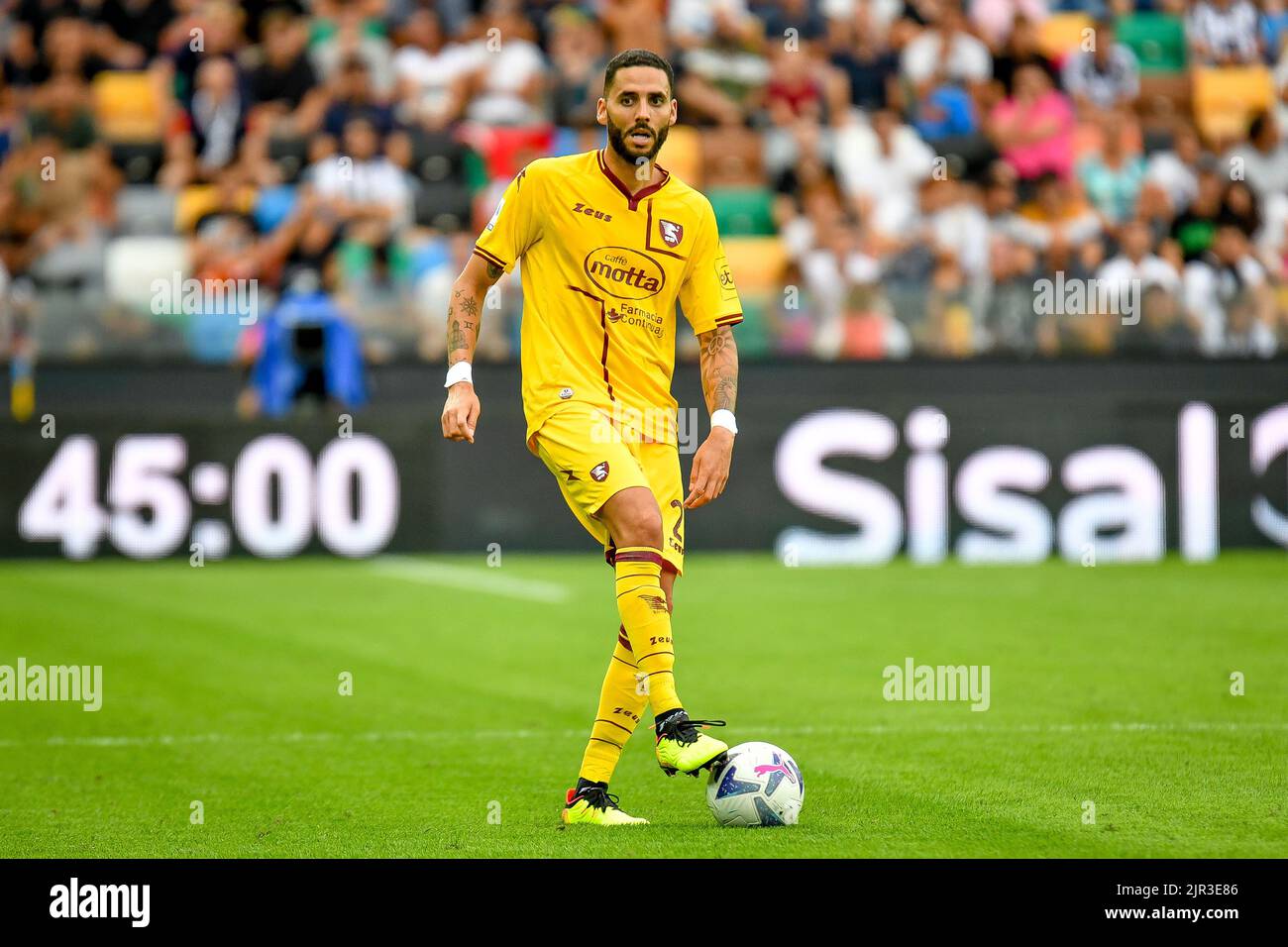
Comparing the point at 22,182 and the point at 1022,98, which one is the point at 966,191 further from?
the point at 22,182

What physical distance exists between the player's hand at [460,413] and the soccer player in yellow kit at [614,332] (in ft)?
0.06

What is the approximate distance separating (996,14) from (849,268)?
496 cm

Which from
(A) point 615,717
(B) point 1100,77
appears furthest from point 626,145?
(B) point 1100,77

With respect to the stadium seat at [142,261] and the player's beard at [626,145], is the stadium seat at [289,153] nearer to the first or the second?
the stadium seat at [142,261]

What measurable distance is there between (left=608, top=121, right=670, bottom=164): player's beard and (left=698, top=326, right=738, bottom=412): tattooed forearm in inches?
27.0

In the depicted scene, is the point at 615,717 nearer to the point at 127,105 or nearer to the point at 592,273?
the point at 592,273

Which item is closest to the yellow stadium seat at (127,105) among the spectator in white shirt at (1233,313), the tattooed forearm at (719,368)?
the spectator in white shirt at (1233,313)

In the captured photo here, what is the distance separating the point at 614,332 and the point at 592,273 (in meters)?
0.21

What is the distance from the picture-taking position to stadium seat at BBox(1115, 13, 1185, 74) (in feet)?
71.3

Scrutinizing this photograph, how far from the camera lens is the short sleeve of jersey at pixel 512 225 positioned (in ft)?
22.4

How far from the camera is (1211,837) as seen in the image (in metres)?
6.13

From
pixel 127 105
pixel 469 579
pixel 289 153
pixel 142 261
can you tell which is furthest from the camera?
pixel 127 105

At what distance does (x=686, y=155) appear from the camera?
19.9 metres
